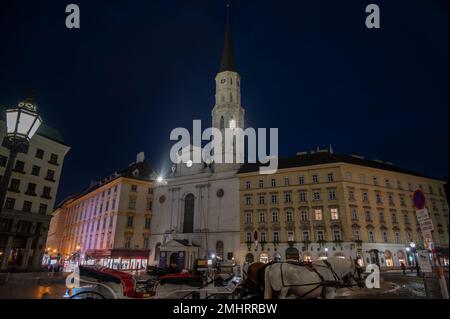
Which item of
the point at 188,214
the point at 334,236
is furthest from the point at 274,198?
the point at 188,214

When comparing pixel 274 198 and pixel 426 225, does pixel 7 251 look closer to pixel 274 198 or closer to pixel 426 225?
pixel 274 198

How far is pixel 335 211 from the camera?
3647cm

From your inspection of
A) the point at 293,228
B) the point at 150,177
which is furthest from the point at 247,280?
the point at 150,177

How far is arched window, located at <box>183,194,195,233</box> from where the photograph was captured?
154 feet

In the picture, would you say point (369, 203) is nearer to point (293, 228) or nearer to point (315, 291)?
point (293, 228)

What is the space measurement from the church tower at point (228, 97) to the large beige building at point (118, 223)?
1770 centimetres

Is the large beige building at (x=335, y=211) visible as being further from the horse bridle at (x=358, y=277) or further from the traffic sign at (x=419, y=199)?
the horse bridle at (x=358, y=277)

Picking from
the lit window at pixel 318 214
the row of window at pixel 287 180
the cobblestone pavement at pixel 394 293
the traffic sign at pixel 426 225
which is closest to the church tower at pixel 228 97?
the row of window at pixel 287 180

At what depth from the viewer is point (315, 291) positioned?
5156 millimetres

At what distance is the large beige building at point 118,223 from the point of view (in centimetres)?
4253

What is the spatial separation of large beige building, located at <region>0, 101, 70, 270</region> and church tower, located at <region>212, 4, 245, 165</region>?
28.3m

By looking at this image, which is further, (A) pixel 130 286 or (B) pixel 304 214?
(B) pixel 304 214

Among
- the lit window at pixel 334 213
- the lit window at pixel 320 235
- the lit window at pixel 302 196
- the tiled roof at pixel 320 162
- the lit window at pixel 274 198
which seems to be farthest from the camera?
the lit window at pixel 274 198

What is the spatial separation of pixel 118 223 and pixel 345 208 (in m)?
35.4
